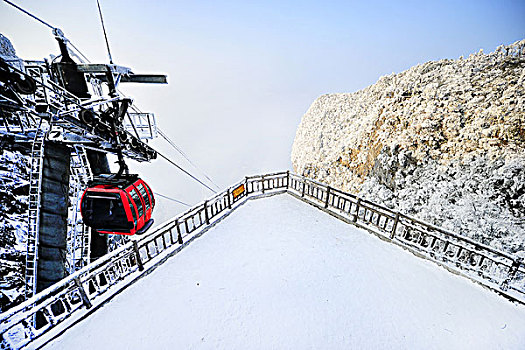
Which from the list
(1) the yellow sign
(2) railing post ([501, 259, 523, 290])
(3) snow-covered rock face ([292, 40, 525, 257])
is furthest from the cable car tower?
(3) snow-covered rock face ([292, 40, 525, 257])

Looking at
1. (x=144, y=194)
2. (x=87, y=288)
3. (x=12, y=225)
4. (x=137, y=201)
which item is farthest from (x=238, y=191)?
(x=12, y=225)

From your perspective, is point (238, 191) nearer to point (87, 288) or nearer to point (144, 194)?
point (144, 194)

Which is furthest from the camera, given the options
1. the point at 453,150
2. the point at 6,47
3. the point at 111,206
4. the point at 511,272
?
the point at 6,47

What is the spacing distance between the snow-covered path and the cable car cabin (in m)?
2.19

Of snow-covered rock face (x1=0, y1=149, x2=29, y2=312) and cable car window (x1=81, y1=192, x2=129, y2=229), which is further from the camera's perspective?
snow-covered rock face (x1=0, y1=149, x2=29, y2=312)

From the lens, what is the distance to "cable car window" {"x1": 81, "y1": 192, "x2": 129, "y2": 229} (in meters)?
5.07

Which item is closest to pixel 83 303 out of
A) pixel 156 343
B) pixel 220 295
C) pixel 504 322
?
pixel 156 343

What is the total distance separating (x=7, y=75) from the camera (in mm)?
2814

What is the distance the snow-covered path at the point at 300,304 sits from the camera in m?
4.72

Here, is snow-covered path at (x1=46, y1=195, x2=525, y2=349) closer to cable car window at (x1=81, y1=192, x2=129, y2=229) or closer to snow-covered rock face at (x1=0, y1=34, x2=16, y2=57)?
cable car window at (x1=81, y1=192, x2=129, y2=229)

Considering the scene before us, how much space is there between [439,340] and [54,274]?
11703 millimetres

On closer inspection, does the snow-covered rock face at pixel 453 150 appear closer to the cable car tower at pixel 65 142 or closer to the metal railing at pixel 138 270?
the metal railing at pixel 138 270

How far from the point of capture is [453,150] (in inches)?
636

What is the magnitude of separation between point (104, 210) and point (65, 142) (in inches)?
121
